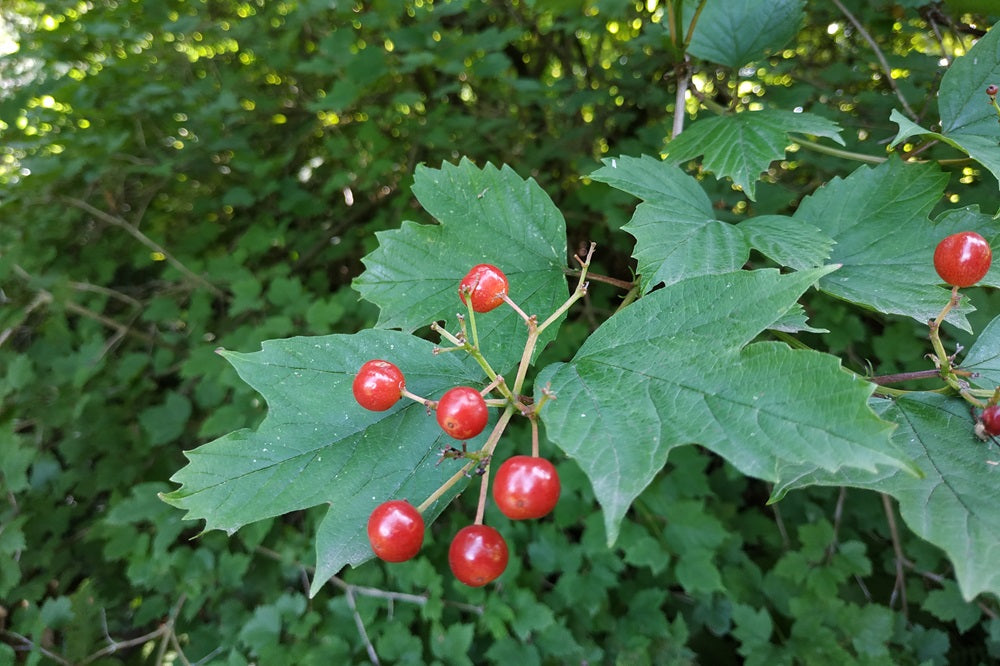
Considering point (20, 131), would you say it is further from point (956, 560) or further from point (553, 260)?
point (956, 560)

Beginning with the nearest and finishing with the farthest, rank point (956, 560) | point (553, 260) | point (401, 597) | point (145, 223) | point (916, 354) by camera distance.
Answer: point (956, 560), point (553, 260), point (401, 597), point (916, 354), point (145, 223)

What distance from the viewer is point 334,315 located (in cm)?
219

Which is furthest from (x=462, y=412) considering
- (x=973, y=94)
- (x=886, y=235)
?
(x=973, y=94)

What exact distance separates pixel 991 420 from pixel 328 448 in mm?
954

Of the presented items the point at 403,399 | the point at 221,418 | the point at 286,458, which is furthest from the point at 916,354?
the point at 221,418

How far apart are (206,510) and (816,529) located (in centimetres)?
209

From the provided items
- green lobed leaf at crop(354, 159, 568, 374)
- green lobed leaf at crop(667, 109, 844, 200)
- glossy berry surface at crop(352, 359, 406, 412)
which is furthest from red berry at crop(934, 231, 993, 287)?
glossy berry surface at crop(352, 359, 406, 412)

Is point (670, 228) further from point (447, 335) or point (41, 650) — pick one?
point (41, 650)

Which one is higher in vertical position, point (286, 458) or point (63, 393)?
point (286, 458)

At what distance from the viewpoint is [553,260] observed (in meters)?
1.14

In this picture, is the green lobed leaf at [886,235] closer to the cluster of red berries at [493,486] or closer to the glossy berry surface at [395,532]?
the cluster of red berries at [493,486]

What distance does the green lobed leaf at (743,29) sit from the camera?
1.38 metres

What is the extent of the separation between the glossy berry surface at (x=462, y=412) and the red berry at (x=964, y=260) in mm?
728

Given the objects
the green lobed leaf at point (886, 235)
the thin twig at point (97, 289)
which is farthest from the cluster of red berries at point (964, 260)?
the thin twig at point (97, 289)
